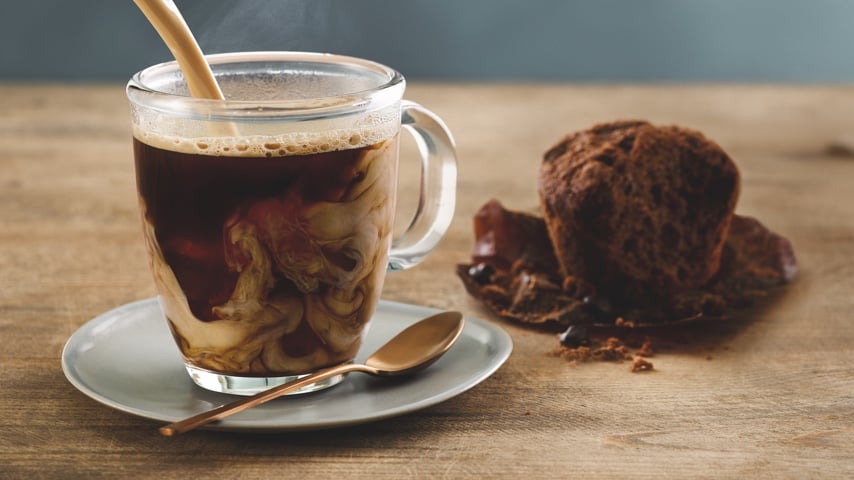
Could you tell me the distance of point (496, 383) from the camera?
1.28 metres

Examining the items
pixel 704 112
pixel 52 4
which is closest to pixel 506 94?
pixel 704 112

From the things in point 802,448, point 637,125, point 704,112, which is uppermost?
point 637,125

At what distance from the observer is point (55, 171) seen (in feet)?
7.71

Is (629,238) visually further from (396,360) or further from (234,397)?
(234,397)

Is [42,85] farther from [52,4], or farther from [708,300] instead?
[708,300]

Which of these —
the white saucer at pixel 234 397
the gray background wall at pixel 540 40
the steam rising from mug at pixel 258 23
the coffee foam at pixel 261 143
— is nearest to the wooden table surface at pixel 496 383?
the white saucer at pixel 234 397

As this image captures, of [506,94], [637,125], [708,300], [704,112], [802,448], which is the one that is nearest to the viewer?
[802,448]

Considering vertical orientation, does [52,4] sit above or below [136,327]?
below

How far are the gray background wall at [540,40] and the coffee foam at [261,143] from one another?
115 inches

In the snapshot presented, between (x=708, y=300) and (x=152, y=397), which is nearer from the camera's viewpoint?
(x=152, y=397)

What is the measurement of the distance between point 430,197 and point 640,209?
35 cm

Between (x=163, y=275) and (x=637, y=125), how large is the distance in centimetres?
81

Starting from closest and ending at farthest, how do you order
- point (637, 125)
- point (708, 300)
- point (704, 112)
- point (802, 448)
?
point (802, 448), point (708, 300), point (637, 125), point (704, 112)

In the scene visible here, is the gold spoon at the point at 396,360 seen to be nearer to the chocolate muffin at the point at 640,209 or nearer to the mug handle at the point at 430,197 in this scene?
the mug handle at the point at 430,197
